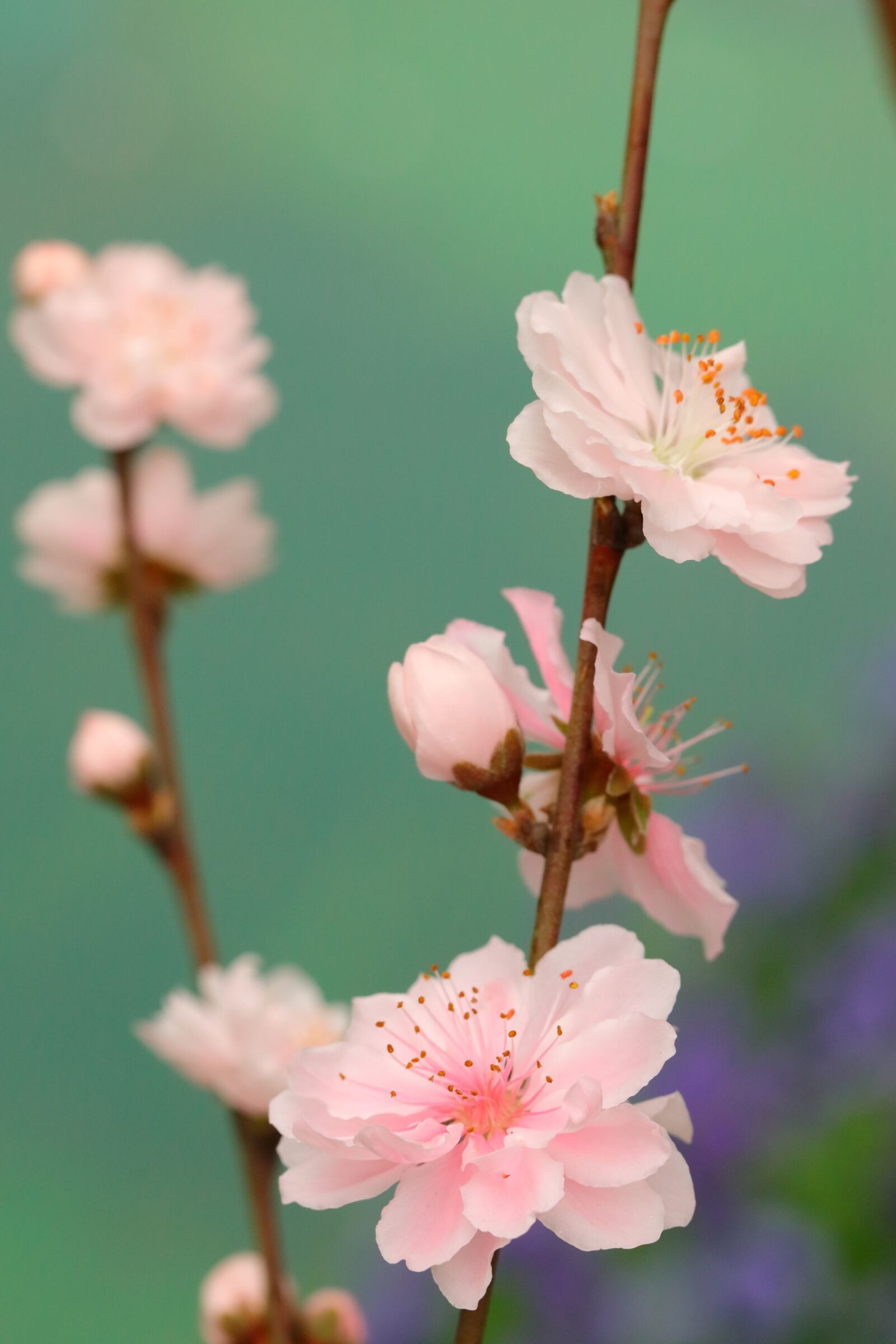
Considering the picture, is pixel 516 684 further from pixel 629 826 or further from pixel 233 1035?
pixel 233 1035

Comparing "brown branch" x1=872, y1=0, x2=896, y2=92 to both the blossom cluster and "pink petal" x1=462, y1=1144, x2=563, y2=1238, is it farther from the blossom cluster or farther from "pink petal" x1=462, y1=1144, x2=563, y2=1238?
"pink petal" x1=462, y1=1144, x2=563, y2=1238

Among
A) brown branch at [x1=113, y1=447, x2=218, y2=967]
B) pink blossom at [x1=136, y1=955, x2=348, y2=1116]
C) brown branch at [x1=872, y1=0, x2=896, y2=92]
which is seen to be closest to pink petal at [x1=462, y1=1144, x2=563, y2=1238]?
pink blossom at [x1=136, y1=955, x2=348, y2=1116]

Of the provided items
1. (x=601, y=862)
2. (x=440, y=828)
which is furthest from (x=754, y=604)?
(x=601, y=862)

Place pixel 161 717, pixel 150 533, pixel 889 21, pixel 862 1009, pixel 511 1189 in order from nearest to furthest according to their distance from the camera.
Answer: pixel 511 1189 < pixel 889 21 < pixel 161 717 < pixel 150 533 < pixel 862 1009

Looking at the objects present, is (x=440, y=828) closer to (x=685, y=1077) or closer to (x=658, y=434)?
(x=685, y=1077)

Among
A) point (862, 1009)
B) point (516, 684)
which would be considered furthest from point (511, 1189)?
point (862, 1009)

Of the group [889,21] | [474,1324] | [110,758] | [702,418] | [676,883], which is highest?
[889,21]
